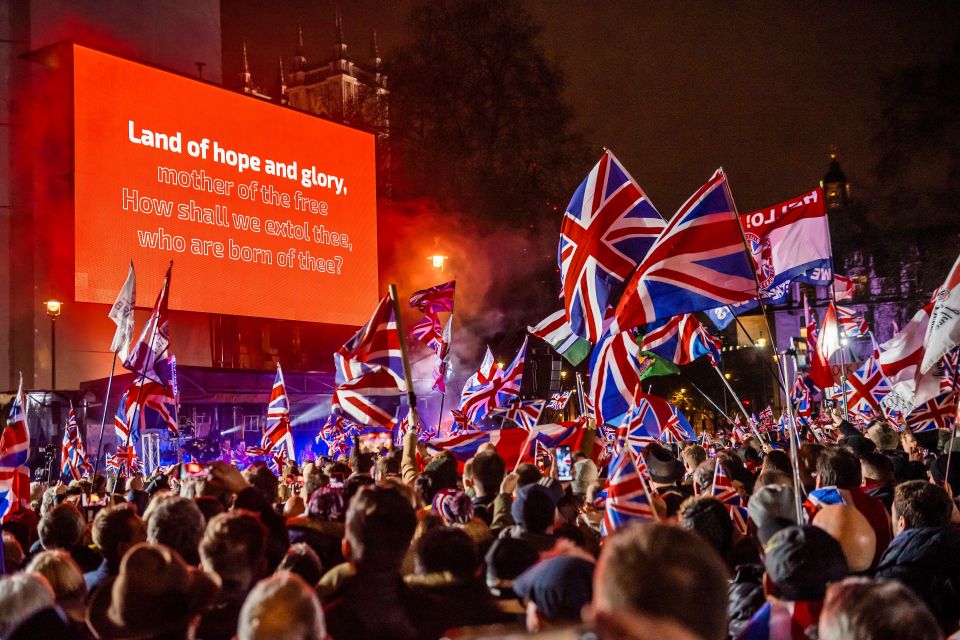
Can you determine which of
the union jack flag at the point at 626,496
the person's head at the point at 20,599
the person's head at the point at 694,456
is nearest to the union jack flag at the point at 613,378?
the person's head at the point at 694,456

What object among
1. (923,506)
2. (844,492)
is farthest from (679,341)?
(923,506)

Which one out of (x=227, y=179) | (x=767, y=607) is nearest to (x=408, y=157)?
(x=227, y=179)

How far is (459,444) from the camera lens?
9.12 meters

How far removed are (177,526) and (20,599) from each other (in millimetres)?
1042

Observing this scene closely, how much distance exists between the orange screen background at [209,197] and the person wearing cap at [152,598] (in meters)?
16.9

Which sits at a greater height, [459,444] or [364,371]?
[364,371]

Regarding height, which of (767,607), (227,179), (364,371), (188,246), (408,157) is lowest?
(767,607)

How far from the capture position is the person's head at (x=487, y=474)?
6406mm

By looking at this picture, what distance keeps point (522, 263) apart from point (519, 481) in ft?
88.6

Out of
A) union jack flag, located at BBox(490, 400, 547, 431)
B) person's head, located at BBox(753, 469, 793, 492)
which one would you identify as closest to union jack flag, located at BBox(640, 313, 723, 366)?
union jack flag, located at BBox(490, 400, 547, 431)

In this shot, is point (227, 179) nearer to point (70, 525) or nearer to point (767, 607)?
point (70, 525)

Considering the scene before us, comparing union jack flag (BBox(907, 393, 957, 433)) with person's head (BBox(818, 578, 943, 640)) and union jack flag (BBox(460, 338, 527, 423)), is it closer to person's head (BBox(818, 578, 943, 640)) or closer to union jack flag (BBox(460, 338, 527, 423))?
union jack flag (BBox(460, 338, 527, 423))

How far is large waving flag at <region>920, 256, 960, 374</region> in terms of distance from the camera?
6.97 m

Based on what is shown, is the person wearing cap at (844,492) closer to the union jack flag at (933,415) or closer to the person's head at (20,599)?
the person's head at (20,599)
